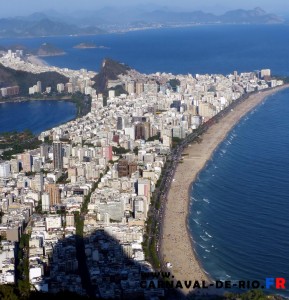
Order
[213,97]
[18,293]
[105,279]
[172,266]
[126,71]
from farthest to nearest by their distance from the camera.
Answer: [126,71] < [213,97] < [172,266] < [105,279] < [18,293]

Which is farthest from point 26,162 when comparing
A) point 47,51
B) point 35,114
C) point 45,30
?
point 45,30

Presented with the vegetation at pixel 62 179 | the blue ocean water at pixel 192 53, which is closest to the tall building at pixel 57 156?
the vegetation at pixel 62 179

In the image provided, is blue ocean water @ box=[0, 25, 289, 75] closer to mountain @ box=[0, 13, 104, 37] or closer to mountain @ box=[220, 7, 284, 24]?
mountain @ box=[0, 13, 104, 37]

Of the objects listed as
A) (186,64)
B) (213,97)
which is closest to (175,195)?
(213,97)

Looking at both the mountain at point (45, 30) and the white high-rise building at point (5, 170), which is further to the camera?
the mountain at point (45, 30)

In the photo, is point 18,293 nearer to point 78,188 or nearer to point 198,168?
point 78,188

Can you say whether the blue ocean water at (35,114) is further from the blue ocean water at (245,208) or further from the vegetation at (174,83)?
the blue ocean water at (245,208)

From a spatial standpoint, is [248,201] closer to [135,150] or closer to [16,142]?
[135,150]

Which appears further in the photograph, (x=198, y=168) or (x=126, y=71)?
(x=126, y=71)

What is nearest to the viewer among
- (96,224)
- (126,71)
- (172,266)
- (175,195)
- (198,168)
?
(172,266)
